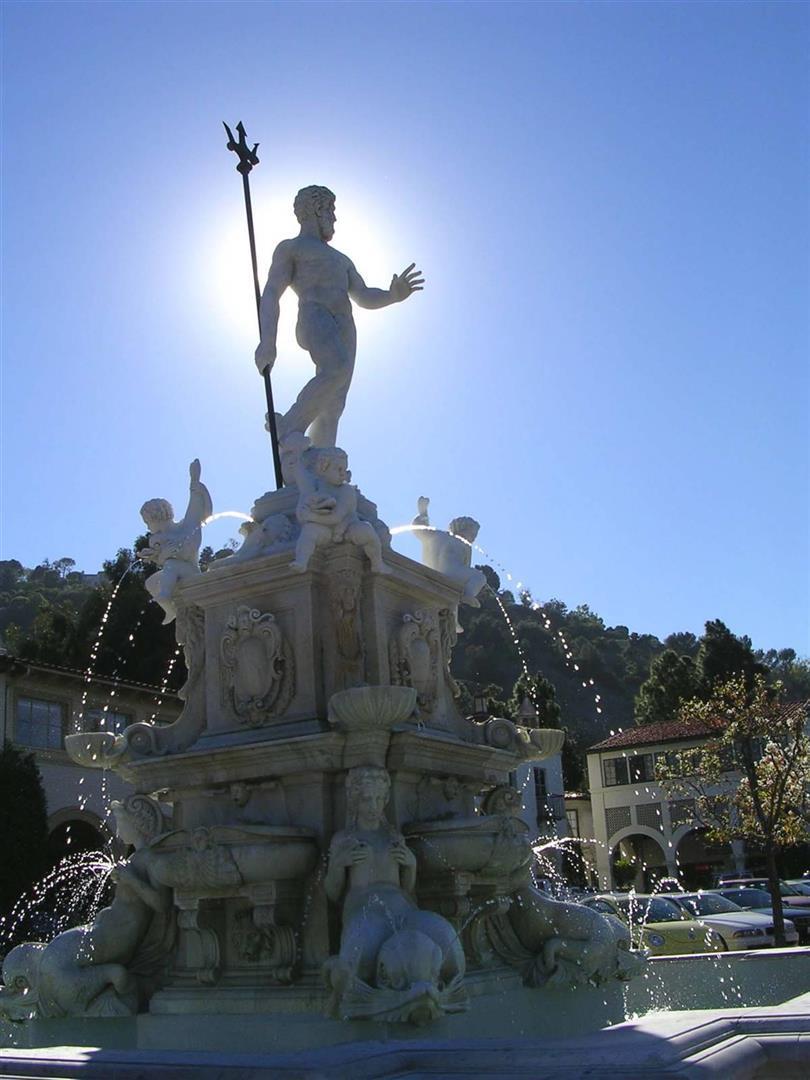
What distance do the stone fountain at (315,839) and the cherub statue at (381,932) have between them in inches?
0.5

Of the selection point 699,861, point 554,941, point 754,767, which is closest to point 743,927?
point 754,767

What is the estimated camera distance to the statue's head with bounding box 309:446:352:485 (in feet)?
27.7

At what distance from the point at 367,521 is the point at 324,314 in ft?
7.62

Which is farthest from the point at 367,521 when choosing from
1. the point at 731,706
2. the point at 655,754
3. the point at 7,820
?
the point at 655,754

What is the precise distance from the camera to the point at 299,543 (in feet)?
26.5

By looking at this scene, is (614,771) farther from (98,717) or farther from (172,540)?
(172,540)

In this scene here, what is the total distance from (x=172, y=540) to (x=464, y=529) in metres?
2.59

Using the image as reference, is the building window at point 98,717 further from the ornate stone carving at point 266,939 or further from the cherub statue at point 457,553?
the ornate stone carving at point 266,939

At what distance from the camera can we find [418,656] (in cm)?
858

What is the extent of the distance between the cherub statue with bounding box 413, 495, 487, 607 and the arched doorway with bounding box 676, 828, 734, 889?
120ft

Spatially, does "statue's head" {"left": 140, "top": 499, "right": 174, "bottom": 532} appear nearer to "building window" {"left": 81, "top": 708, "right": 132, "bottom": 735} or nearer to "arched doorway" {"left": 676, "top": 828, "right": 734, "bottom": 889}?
"building window" {"left": 81, "top": 708, "right": 132, "bottom": 735}

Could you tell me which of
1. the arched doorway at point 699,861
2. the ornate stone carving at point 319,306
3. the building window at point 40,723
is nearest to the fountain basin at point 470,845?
the ornate stone carving at point 319,306

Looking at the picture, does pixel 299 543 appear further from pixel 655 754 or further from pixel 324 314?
pixel 655 754

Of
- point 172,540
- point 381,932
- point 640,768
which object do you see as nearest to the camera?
point 381,932
